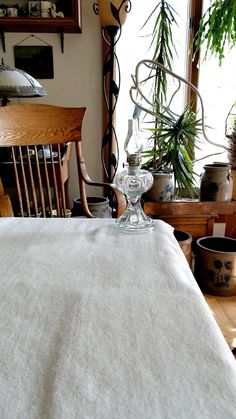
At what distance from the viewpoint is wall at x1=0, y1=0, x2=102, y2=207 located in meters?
2.26

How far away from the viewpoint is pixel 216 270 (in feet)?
5.95

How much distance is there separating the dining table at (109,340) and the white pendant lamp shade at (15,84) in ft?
4.70

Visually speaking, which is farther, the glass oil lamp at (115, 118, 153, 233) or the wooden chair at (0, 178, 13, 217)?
the wooden chair at (0, 178, 13, 217)

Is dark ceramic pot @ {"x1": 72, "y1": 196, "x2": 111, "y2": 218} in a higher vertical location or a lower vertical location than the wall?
lower

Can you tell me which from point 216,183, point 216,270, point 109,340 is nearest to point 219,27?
point 216,183

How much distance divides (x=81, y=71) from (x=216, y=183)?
50.0 inches

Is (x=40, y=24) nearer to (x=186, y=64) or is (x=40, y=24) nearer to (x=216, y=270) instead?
(x=186, y=64)

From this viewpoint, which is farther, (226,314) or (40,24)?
(40,24)

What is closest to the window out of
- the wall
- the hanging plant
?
the wall

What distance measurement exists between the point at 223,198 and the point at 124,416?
5.77 feet

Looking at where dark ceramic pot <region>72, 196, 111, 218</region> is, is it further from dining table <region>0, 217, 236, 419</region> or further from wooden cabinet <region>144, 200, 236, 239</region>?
dining table <region>0, 217, 236, 419</region>

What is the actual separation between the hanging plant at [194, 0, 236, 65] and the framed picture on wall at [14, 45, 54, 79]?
3.36 feet

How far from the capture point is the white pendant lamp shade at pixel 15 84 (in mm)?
1793

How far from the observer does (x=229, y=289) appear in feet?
6.00
